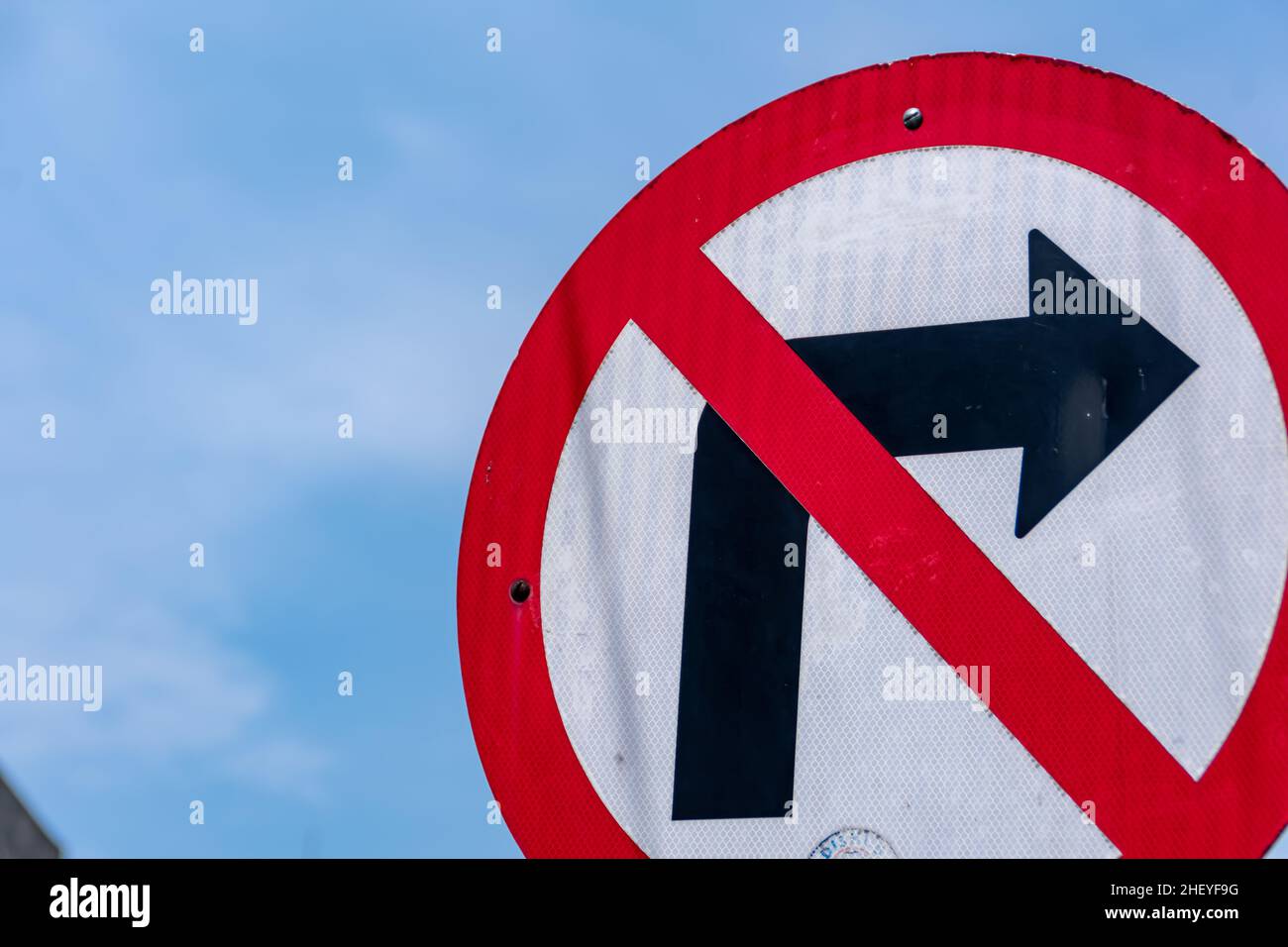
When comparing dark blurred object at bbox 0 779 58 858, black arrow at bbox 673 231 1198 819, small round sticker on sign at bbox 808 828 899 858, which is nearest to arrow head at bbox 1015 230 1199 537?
black arrow at bbox 673 231 1198 819

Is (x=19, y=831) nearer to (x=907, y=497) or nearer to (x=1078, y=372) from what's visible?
(x=907, y=497)

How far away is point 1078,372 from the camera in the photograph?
174cm

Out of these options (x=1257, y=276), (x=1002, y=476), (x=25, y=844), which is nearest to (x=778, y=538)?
(x=1002, y=476)

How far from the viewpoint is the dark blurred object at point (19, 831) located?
1879 mm

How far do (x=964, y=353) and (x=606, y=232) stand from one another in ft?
1.52

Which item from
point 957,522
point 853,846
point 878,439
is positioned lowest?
point 853,846

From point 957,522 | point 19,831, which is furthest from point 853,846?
point 19,831

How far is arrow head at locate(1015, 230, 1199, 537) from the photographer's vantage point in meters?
1.71

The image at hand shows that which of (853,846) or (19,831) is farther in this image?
(19,831)

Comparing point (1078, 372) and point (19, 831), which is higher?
point (1078, 372)

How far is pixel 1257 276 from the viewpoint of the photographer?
167 centimetres

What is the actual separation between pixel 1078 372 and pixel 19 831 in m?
1.40

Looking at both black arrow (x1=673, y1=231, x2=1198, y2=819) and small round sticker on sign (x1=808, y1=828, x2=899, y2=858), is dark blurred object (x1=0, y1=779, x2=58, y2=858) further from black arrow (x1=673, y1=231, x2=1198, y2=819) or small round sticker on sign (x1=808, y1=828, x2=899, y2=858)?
small round sticker on sign (x1=808, y1=828, x2=899, y2=858)
